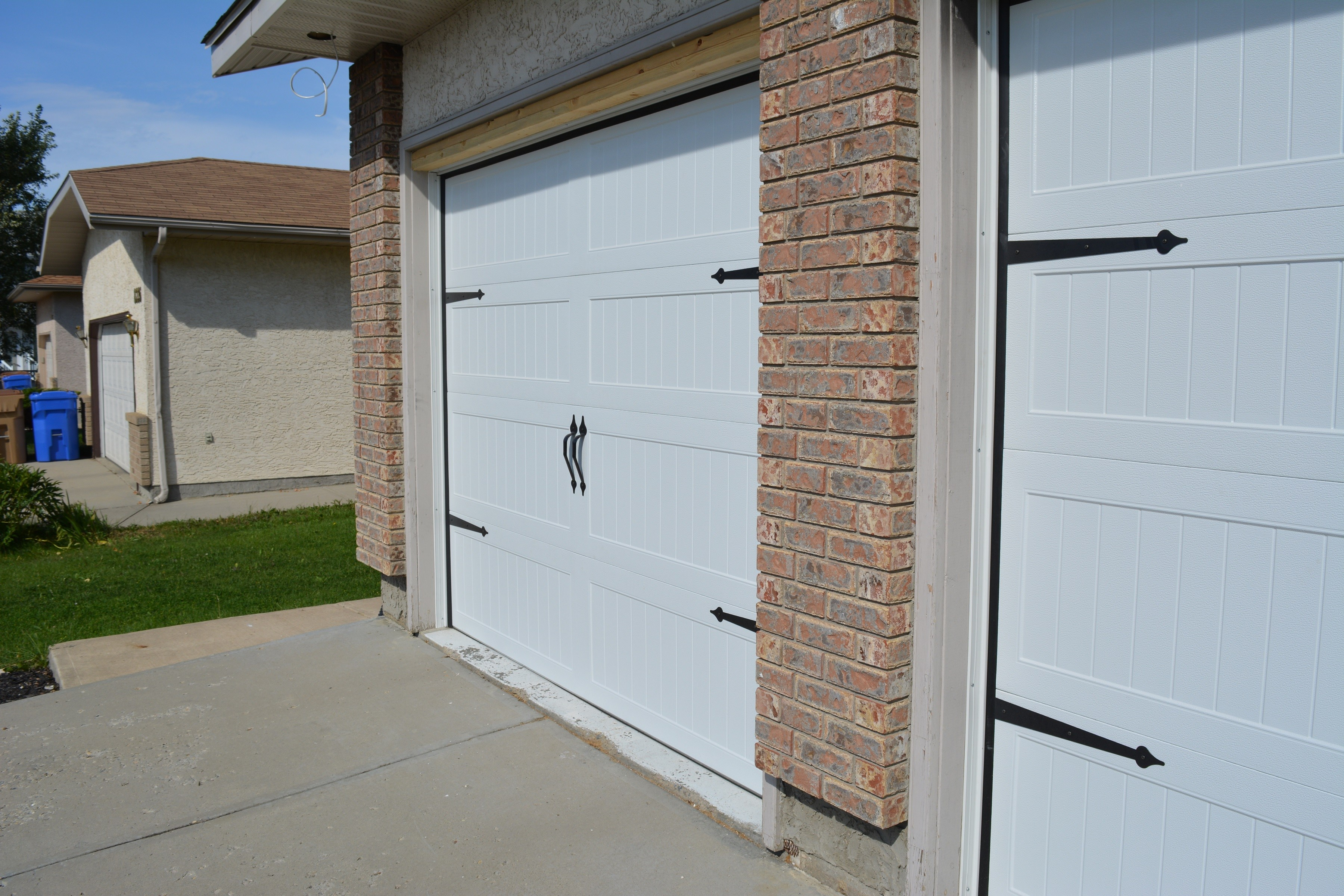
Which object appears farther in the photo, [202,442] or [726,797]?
[202,442]

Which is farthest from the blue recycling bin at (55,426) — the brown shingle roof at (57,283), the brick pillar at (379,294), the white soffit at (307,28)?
the brick pillar at (379,294)

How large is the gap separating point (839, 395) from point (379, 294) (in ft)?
12.0

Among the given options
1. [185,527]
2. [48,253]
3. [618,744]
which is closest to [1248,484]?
[618,744]

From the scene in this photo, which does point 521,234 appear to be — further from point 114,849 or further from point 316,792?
point 114,849

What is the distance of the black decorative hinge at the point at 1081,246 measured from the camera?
2.28 metres

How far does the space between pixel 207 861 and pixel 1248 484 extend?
327cm

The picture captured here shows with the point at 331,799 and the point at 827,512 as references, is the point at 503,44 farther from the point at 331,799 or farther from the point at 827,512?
the point at 331,799

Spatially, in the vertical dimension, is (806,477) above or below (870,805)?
above

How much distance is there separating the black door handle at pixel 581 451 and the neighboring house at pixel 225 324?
8451mm

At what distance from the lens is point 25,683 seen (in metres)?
5.34

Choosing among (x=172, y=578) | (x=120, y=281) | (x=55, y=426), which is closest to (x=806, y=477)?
(x=172, y=578)

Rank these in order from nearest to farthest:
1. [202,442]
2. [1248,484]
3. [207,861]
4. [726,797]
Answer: [1248,484] < [207,861] < [726,797] < [202,442]

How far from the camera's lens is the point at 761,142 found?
9.66ft

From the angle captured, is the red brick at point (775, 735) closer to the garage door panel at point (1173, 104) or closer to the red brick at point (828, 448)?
the red brick at point (828, 448)
